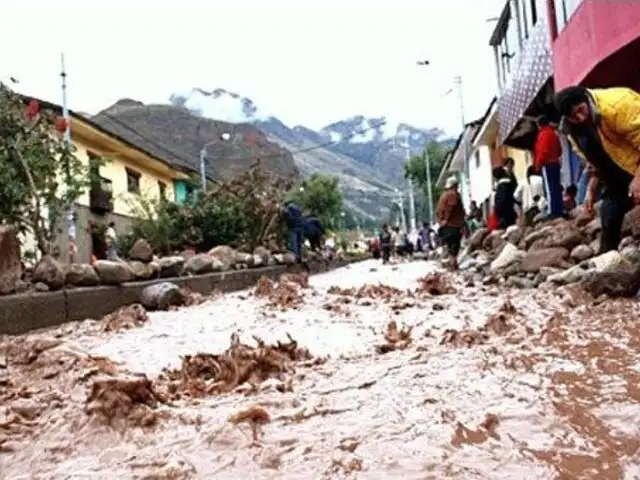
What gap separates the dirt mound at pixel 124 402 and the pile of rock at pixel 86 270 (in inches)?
148

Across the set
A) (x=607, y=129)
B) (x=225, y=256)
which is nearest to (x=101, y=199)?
(x=225, y=256)

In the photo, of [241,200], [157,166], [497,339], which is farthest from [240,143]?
[497,339]

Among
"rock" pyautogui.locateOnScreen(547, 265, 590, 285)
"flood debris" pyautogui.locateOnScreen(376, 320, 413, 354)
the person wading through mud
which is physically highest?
the person wading through mud

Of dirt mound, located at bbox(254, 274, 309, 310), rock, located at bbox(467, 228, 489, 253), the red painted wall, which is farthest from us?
rock, located at bbox(467, 228, 489, 253)

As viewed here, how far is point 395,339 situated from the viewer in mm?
4297

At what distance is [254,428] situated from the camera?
251 cm

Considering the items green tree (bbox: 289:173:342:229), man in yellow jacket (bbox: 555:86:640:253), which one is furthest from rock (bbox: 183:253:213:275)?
green tree (bbox: 289:173:342:229)

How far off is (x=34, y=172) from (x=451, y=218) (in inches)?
267

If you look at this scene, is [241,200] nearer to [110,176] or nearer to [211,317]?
[110,176]

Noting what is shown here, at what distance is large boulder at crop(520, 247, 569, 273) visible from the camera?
724 cm

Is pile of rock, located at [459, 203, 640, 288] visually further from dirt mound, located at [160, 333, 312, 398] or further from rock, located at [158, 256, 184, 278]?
rock, located at [158, 256, 184, 278]

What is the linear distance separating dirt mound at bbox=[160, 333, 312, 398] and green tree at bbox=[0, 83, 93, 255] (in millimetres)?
5111

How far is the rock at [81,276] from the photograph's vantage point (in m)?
7.35

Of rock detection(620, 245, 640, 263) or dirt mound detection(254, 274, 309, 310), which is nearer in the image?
rock detection(620, 245, 640, 263)
